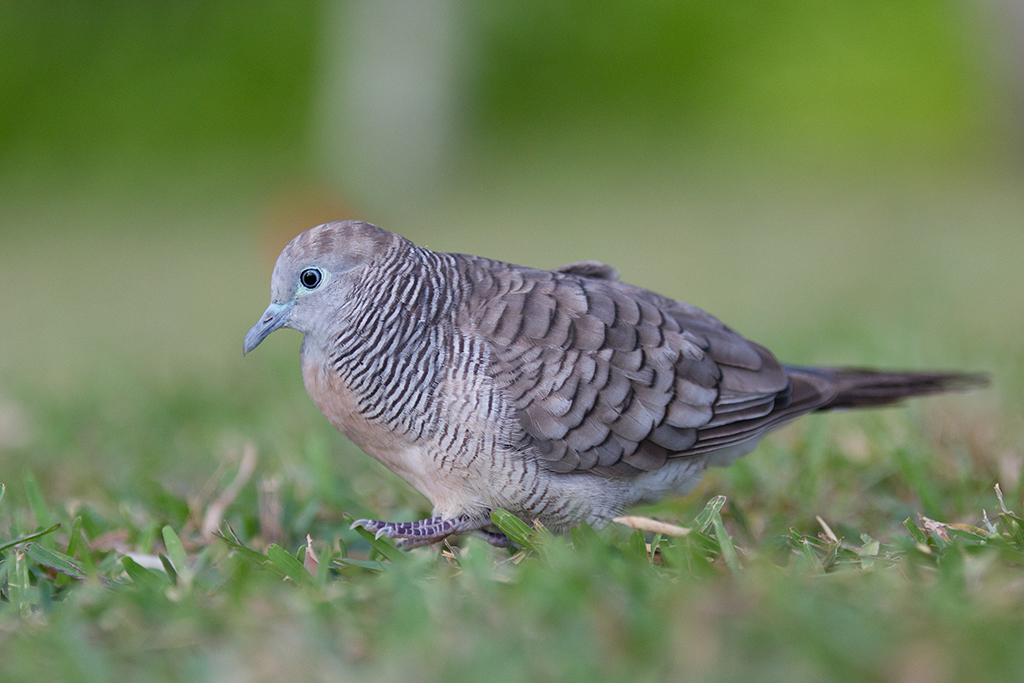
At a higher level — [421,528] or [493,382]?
[493,382]

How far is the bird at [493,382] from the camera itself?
2.39 metres

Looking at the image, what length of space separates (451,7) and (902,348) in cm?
954

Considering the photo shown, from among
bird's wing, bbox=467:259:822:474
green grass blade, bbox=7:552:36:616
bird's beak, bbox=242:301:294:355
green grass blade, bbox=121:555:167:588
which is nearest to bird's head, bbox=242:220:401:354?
bird's beak, bbox=242:301:294:355

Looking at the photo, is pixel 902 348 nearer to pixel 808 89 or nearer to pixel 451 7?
pixel 451 7

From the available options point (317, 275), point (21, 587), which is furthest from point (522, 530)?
point (21, 587)

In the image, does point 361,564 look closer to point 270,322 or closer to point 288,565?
point 288,565

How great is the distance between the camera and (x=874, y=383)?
296 centimetres

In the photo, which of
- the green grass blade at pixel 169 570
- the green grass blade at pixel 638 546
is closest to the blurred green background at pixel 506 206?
the green grass blade at pixel 169 570

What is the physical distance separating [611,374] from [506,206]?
9704 millimetres

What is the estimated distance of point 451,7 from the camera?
1243 cm

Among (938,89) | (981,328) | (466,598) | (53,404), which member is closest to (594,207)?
(938,89)

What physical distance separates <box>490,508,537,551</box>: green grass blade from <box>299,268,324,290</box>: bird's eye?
771mm

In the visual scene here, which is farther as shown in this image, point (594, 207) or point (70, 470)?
point (594, 207)

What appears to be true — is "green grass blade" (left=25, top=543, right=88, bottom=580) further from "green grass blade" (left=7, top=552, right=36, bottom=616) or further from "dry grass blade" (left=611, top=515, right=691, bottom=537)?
"dry grass blade" (left=611, top=515, right=691, bottom=537)
